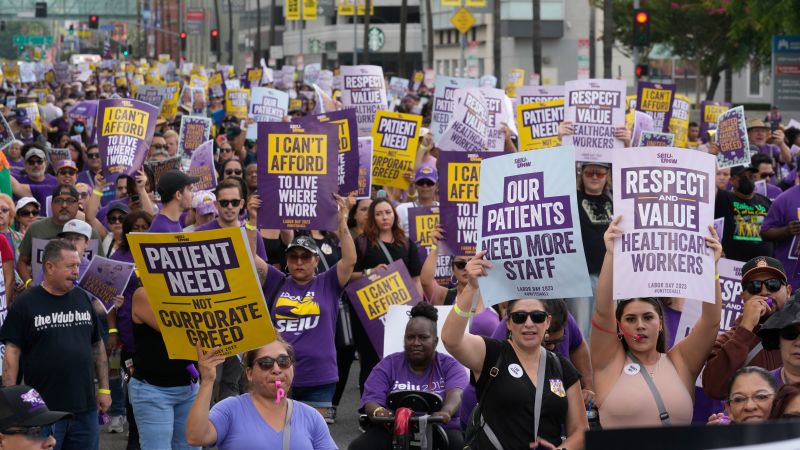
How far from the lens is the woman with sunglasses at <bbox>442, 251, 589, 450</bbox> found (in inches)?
246

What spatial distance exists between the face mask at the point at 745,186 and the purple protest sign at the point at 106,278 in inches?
225

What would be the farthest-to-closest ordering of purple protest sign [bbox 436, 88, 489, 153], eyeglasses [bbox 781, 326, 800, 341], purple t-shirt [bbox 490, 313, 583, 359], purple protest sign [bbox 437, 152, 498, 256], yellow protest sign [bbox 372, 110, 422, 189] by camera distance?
1. purple protest sign [bbox 436, 88, 489, 153]
2. yellow protest sign [bbox 372, 110, 422, 189]
3. purple protest sign [bbox 437, 152, 498, 256]
4. purple t-shirt [bbox 490, 313, 583, 359]
5. eyeglasses [bbox 781, 326, 800, 341]

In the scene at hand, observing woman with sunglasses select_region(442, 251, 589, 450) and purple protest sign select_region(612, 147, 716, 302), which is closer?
woman with sunglasses select_region(442, 251, 589, 450)

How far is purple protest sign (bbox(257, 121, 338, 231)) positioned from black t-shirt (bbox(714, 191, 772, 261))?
3.68 metres

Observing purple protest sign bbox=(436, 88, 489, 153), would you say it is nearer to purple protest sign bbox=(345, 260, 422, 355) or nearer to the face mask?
the face mask

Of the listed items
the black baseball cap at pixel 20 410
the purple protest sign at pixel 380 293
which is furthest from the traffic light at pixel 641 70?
the black baseball cap at pixel 20 410

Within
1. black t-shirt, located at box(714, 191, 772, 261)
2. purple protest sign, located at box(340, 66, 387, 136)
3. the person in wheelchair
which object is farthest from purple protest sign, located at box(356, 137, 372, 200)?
the person in wheelchair

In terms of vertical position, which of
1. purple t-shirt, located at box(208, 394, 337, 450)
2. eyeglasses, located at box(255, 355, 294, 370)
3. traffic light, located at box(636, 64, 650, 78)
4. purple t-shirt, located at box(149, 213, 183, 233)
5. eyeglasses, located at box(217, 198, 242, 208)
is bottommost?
purple t-shirt, located at box(208, 394, 337, 450)

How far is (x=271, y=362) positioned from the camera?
6.43m

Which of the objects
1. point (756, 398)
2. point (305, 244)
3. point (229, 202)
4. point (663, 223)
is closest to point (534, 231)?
point (663, 223)

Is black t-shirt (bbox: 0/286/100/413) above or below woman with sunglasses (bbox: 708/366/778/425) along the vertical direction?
below

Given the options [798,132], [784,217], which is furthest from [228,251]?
[798,132]

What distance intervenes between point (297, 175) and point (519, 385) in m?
4.81

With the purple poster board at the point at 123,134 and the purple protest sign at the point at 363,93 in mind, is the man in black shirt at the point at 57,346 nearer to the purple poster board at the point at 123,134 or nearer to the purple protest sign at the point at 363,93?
the purple poster board at the point at 123,134
